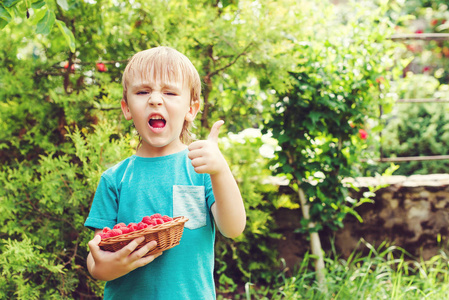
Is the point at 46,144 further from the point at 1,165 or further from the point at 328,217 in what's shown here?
the point at 328,217

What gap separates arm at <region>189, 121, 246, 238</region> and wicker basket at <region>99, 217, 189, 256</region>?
0.45ft

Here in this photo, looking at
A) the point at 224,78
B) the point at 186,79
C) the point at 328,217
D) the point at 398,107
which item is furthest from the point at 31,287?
the point at 398,107

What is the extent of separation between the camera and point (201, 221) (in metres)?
1.41

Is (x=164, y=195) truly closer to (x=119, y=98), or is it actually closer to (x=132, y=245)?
(x=132, y=245)

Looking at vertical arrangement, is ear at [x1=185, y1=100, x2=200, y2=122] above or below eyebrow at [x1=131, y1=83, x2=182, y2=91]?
below

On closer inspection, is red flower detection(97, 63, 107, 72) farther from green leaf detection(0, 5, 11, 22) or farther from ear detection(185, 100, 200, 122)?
ear detection(185, 100, 200, 122)

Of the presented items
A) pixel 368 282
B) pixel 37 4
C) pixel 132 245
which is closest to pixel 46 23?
pixel 37 4

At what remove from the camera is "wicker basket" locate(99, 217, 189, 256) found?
1.17 metres

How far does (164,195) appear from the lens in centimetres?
140

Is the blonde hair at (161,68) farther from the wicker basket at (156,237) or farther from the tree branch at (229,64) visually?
the tree branch at (229,64)

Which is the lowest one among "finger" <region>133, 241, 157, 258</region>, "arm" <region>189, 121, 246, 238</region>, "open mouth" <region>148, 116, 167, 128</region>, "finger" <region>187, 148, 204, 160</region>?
"finger" <region>133, 241, 157, 258</region>

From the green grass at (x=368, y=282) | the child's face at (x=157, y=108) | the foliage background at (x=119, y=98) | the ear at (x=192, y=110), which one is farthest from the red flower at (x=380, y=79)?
the child's face at (x=157, y=108)

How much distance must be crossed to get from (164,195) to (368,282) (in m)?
1.97

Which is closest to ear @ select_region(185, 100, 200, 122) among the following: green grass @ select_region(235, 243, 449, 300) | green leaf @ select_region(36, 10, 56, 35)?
green leaf @ select_region(36, 10, 56, 35)
